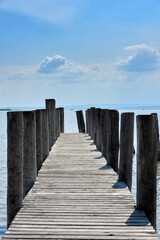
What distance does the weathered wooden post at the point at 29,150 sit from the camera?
18.5 ft

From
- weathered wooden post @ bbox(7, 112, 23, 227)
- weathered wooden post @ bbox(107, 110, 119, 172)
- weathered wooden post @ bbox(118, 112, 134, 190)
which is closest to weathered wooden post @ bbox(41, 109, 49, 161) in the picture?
weathered wooden post @ bbox(107, 110, 119, 172)

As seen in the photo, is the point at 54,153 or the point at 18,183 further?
the point at 54,153

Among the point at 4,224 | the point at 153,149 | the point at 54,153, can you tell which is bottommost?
the point at 4,224

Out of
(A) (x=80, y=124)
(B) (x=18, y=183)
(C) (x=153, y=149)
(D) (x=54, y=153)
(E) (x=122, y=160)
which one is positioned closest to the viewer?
(C) (x=153, y=149)

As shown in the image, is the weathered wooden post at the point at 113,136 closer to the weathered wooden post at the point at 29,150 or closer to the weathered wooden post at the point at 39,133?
the weathered wooden post at the point at 39,133

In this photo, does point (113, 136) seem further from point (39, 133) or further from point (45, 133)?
point (45, 133)

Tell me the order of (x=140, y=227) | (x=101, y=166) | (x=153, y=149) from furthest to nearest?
1. (x=101, y=166)
2. (x=153, y=149)
3. (x=140, y=227)

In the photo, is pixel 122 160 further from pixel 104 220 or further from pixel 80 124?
pixel 80 124

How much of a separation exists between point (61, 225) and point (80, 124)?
57.6ft

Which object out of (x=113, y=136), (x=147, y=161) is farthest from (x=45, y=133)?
(x=147, y=161)

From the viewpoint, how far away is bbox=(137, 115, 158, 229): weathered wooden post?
176 inches

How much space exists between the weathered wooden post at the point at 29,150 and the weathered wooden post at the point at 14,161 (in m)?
0.74

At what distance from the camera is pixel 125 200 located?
16.4 feet

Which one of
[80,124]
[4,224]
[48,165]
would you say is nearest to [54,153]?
[48,165]
